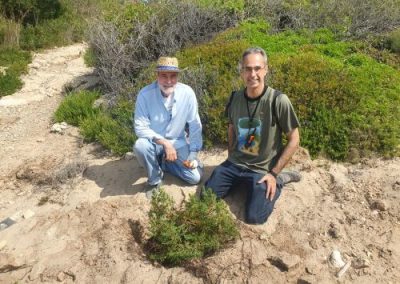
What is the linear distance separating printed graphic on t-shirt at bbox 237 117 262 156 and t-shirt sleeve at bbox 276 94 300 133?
0.76ft

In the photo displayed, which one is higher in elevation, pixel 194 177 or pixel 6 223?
pixel 194 177

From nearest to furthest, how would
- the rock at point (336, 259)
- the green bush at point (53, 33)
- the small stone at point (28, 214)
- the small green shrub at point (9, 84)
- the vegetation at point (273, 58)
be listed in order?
the rock at point (336, 259) < the small stone at point (28, 214) < the vegetation at point (273, 58) < the small green shrub at point (9, 84) < the green bush at point (53, 33)

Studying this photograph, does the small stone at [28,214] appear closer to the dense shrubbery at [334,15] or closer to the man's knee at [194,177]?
the man's knee at [194,177]

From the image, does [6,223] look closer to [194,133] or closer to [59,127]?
[194,133]

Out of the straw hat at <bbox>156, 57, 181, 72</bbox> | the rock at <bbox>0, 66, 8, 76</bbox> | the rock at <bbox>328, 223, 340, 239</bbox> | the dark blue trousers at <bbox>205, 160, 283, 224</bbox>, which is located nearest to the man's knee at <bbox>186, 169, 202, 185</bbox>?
the dark blue trousers at <bbox>205, 160, 283, 224</bbox>

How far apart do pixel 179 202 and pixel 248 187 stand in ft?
2.48

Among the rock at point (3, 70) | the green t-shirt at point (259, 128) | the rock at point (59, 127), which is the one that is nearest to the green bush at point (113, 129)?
the rock at point (59, 127)

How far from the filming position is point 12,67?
9648 millimetres

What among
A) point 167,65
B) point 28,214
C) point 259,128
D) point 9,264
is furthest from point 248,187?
point 28,214

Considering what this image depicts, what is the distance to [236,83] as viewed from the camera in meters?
5.85

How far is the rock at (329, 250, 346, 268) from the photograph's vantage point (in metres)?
3.52

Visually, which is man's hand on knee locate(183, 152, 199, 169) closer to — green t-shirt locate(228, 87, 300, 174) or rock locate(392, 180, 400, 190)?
green t-shirt locate(228, 87, 300, 174)

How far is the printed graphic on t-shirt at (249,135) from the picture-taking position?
160 inches

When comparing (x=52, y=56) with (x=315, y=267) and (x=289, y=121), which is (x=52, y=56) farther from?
(x=315, y=267)
